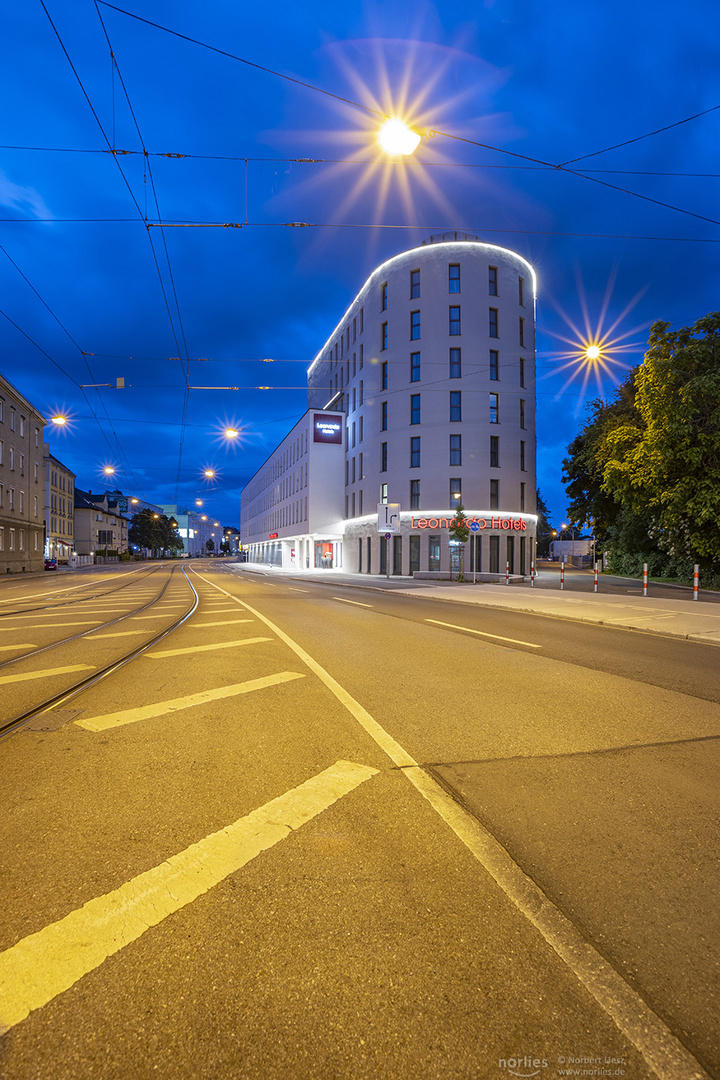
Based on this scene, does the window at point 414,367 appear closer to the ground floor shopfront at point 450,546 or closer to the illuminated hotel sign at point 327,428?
the ground floor shopfront at point 450,546

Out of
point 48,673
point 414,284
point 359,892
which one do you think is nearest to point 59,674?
point 48,673

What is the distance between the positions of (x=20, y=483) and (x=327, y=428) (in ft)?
85.8

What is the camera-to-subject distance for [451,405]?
38219mm

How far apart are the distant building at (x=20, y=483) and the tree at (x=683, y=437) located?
4133 cm

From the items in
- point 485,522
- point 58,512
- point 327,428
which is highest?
point 327,428

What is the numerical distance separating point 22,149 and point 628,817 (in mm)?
17187

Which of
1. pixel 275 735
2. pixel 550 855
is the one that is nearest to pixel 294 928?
pixel 550 855

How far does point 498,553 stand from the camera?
124 ft

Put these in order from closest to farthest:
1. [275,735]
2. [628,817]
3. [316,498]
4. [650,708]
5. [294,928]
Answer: [294,928] < [628,817] < [275,735] < [650,708] < [316,498]

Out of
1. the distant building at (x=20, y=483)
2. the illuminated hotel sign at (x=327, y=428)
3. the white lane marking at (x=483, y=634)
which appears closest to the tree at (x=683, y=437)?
the white lane marking at (x=483, y=634)

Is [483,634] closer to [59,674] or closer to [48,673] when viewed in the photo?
[59,674]

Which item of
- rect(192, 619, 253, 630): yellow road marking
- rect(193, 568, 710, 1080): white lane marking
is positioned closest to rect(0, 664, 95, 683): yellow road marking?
rect(192, 619, 253, 630): yellow road marking

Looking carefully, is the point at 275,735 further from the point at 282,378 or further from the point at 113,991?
the point at 282,378
